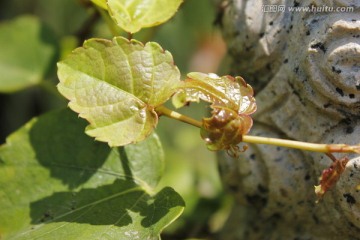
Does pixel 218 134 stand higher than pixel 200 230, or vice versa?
pixel 218 134

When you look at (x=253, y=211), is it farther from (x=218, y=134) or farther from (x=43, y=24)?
(x=43, y=24)

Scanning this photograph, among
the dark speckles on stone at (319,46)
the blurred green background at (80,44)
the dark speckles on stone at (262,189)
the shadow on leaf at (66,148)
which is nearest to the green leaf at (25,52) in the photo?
the blurred green background at (80,44)

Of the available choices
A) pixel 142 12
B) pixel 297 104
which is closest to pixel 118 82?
pixel 142 12

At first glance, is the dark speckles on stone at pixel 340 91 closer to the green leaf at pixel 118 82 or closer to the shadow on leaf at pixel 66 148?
the green leaf at pixel 118 82

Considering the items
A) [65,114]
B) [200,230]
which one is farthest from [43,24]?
[200,230]

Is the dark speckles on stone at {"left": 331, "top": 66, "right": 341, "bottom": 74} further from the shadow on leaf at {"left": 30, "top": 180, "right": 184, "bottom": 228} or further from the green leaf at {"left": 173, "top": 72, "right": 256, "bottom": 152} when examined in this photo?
the shadow on leaf at {"left": 30, "top": 180, "right": 184, "bottom": 228}

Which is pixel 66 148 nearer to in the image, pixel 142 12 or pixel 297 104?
pixel 142 12

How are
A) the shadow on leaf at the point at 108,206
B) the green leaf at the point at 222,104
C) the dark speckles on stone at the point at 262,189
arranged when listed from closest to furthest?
1. the green leaf at the point at 222,104
2. the shadow on leaf at the point at 108,206
3. the dark speckles on stone at the point at 262,189
